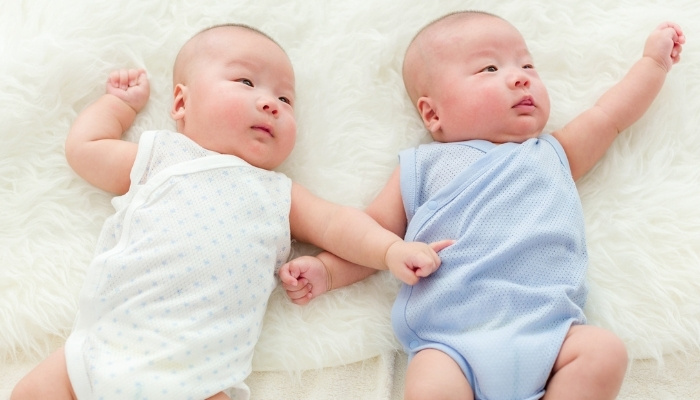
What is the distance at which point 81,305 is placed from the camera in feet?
4.72

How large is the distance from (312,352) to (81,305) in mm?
469

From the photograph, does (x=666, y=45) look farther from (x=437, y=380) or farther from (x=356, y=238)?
(x=437, y=380)

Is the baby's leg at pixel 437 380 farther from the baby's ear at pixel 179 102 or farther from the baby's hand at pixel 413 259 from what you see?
the baby's ear at pixel 179 102

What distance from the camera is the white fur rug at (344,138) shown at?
60.3 inches

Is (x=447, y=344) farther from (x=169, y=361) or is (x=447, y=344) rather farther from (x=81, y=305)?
(x=81, y=305)

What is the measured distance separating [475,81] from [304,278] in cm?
58

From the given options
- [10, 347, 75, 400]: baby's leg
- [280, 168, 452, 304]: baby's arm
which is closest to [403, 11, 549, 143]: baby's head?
[280, 168, 452, 304]: baby's arm

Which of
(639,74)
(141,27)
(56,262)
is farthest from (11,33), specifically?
(639,74)

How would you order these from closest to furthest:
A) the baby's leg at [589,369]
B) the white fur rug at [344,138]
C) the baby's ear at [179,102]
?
the baby's leg at [589,369], the white fur rug at [344,138], the baby's ear at [179,102]

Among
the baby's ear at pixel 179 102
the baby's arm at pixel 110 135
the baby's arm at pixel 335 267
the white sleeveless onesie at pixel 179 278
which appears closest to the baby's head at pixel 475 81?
the baby's arm at pixel 335 267

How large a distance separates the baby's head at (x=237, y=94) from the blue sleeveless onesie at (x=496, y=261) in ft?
1.00

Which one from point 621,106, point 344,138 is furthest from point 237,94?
point 621,106

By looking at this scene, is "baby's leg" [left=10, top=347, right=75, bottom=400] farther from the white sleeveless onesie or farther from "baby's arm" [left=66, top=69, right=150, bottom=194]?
"baby's arm" [left=66, top=69, right=150, bottom=194]

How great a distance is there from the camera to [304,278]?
1551 mm
